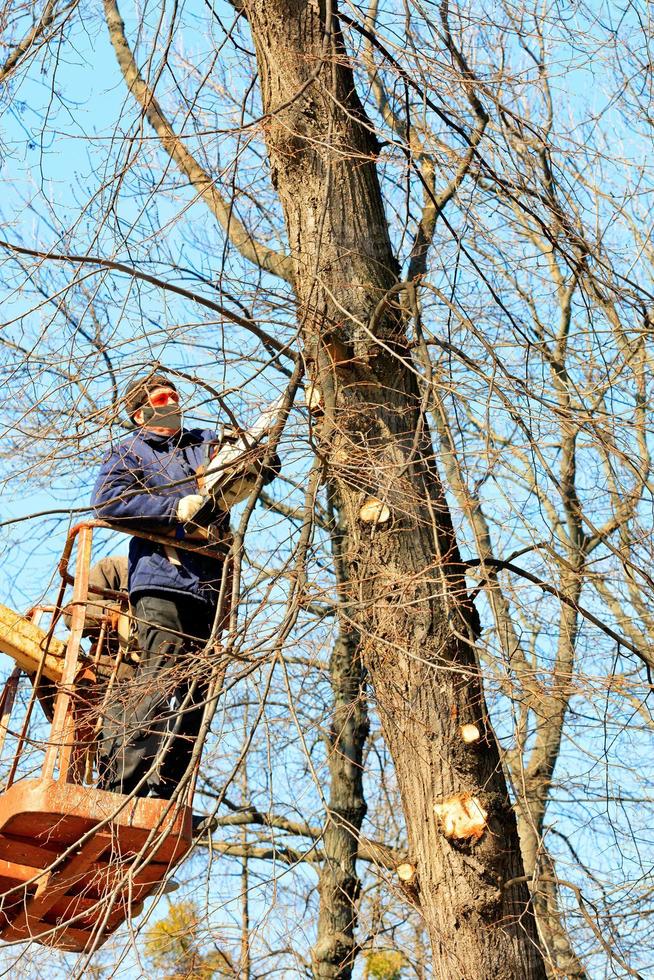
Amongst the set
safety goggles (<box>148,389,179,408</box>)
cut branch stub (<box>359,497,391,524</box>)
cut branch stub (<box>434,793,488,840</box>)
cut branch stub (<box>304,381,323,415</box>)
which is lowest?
cut branch stub (<box>434,793,488,840</box>)

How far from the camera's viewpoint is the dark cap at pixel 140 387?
4.12 meters

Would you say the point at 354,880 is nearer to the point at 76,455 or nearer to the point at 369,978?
the point at 369,978

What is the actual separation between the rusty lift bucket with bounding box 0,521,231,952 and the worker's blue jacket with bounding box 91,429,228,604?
0.20 metres

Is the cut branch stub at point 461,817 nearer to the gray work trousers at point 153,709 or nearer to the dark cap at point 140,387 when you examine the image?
the gray work trousers at point 153,709

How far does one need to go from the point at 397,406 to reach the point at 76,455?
123 cm

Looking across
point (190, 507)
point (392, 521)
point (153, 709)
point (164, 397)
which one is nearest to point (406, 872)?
point (153, 709)

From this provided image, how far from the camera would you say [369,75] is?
486 cm

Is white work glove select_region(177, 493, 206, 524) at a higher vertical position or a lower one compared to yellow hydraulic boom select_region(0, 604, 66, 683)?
higher

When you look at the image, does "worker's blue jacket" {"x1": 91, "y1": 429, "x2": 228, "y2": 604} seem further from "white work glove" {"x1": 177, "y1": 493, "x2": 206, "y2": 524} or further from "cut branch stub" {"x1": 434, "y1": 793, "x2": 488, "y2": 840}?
"cut branch stub" {"x1": 434, "y1": 793, "x2": 488, "y2": 840}

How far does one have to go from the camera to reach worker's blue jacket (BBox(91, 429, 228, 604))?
4730 mm


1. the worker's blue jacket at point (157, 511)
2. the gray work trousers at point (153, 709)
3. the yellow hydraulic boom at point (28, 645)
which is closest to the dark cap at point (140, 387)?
the worker's blue jacket at point (157, 511)

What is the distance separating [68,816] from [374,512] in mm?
1783

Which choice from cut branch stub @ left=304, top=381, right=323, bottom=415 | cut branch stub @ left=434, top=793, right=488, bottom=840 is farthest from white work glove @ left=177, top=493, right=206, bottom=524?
cut branch stub @ left=434, top=793, right=488, bottom=840

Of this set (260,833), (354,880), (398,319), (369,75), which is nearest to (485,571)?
(398,319)
